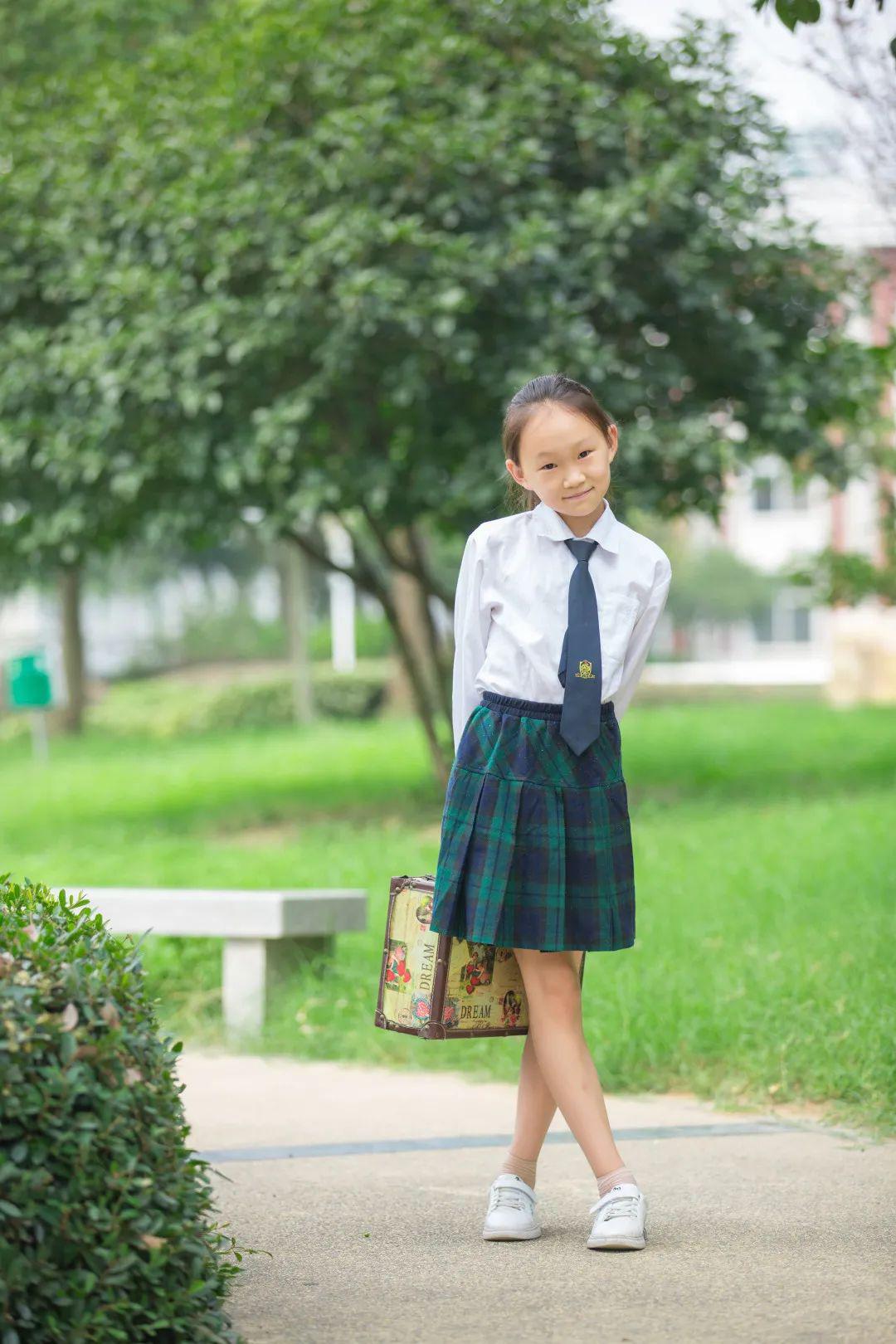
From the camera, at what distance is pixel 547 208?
9227mm

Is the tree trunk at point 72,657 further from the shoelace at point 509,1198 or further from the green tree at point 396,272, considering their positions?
the shoelace at point 509,1198

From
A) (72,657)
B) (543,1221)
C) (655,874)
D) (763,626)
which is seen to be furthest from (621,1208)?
(763,626)

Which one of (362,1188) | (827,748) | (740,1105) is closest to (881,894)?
(740,1105)

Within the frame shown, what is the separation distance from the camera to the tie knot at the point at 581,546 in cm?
324

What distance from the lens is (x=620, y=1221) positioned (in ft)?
10.3

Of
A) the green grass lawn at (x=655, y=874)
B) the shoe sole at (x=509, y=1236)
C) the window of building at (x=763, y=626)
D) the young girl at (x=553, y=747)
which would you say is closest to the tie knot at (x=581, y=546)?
the young girl at (x=553, y=747)

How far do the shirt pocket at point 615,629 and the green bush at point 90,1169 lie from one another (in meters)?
1.09

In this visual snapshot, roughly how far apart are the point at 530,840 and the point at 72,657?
2150 centimetres

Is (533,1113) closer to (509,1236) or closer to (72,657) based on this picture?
(509,1236)

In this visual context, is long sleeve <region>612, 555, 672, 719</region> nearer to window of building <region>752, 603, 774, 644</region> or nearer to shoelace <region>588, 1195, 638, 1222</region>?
shoelace <region>588, 1195, 638, 1222</region>

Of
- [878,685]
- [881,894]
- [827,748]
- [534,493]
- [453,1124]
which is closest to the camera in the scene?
[534,493]

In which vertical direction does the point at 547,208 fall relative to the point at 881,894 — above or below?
above

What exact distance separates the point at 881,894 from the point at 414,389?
3.70 meters

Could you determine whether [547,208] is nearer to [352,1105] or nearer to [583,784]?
[352,1105]
